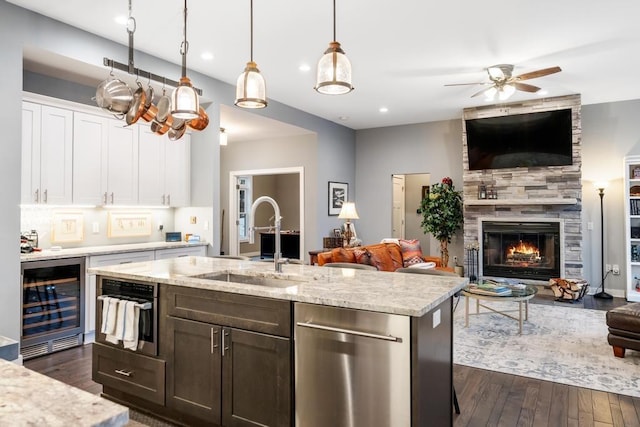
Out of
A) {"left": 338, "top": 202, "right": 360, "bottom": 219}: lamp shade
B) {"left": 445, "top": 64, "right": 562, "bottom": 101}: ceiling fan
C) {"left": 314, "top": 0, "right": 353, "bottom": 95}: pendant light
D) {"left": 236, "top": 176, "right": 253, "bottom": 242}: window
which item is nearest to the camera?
{"left": 314, "top": 0, "right": 353, "bottom": 95}: pendant light

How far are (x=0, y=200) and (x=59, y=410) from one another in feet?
10.5

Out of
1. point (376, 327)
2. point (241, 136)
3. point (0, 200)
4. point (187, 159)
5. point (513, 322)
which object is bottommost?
point (513, 322)

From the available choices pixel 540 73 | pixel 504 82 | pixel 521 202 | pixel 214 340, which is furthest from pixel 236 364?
pixel 521 202

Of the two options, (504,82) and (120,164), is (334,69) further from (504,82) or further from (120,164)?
(504,82)

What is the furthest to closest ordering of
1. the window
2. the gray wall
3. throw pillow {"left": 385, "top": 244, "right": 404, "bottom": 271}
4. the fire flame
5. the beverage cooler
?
the window
the gray wall
the fire flame
throw pillow {"left": 385, "top": 244, "right": 404, "bottom": 271}
the beverage cooler

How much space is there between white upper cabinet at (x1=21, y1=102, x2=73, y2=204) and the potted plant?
5601 mm

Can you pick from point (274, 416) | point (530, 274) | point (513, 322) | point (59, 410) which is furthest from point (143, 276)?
point (530, 274)

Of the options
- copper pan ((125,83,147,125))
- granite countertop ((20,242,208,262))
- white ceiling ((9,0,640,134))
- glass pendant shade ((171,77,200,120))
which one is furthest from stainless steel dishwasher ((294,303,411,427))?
granite countertop ((20,242,208,262))

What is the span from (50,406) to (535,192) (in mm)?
7026

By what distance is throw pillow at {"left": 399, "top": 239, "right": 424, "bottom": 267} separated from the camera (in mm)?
5865

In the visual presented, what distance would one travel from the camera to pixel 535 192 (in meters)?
6.64

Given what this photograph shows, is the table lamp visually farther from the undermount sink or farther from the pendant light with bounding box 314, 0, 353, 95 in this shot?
the pendant light with bounding box 314, 0, 353, 95

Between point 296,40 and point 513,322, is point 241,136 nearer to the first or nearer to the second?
point 296,40

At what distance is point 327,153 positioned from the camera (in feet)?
25.7
